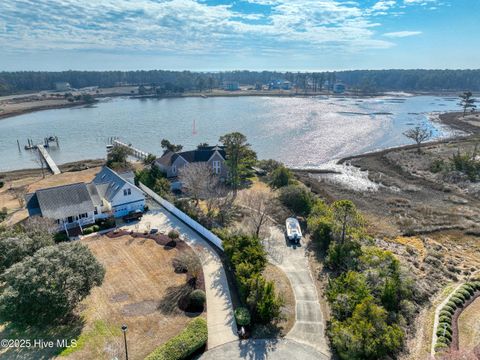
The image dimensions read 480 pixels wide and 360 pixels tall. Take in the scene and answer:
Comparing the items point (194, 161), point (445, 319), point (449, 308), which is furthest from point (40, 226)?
point (449, 308)

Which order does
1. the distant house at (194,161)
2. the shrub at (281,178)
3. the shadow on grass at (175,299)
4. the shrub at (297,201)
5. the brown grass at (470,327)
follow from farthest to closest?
the distant house at (194,161) → the shrub at (281,178) → the shrub at (297,201) → the shadow on grass at (175,299) → the brown grass at (470,327)

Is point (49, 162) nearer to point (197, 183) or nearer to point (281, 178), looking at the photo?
point (197, 183)

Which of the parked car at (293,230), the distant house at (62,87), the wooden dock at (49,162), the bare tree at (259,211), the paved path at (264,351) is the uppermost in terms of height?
the distant house at (62,87)

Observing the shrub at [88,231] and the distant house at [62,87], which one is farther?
the distant house at [62,87]

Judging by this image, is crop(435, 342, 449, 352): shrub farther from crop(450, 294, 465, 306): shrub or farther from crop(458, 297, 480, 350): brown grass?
crop(450, 294, 465, 306): shrub

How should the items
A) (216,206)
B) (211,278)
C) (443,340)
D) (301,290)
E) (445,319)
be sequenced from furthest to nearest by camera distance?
1. (216,206)
2. (211,278)
3. (301,290)
4. (445,319)
5. (443,340)

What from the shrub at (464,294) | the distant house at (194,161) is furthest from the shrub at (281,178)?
the shrub at (464,294)

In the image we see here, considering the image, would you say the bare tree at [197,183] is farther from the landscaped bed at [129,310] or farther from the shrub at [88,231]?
the shrub at [88,231]
